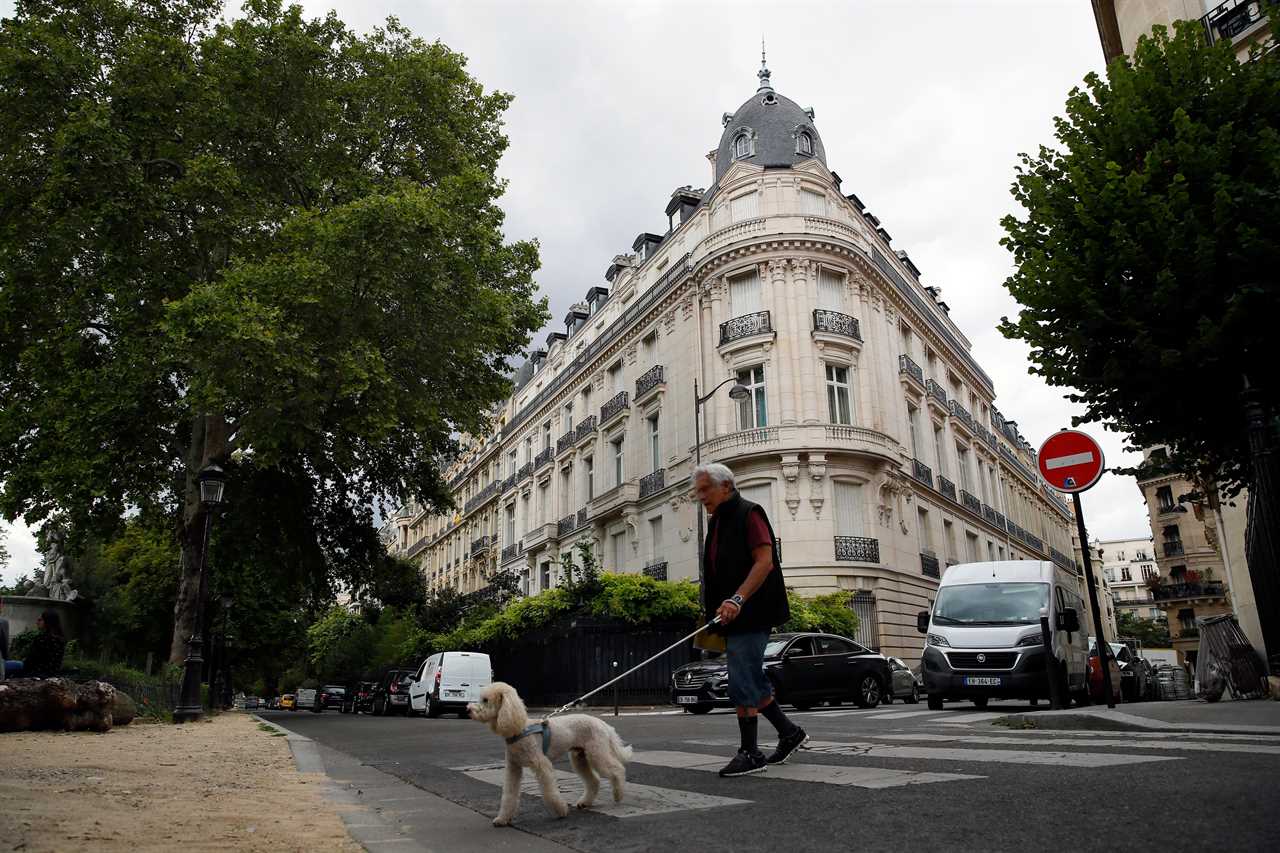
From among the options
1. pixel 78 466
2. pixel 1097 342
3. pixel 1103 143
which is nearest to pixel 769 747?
pixel 1097 342

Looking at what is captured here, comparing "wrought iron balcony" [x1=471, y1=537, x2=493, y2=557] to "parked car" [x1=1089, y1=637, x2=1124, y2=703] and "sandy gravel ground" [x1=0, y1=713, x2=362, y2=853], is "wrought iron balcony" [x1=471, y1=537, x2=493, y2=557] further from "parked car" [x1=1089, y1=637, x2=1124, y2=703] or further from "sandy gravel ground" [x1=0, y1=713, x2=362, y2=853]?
"sandy gravel ground" [x1=0, y1=713, x2=362, y2=853]

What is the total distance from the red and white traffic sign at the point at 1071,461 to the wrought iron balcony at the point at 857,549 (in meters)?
18.6

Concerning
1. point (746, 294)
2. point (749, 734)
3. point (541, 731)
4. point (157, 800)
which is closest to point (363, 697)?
point (746, 294)

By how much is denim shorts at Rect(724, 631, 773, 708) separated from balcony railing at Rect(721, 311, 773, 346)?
25301 millimetres

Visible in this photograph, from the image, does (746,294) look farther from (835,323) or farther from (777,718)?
(777,718)

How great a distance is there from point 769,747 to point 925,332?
34934 millimetres

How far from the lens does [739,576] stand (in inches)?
206

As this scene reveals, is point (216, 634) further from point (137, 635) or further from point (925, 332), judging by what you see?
point (925, 332)

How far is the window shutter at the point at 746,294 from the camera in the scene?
30625mm

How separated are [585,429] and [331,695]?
62.2 feet

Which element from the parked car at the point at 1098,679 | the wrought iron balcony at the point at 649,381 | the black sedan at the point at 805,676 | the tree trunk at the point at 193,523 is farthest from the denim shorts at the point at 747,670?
the wrought iron balcony at the point at 649,381

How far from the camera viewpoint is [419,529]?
3007 inches

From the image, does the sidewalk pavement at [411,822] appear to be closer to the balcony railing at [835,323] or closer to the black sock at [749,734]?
the black sock at [749,734]

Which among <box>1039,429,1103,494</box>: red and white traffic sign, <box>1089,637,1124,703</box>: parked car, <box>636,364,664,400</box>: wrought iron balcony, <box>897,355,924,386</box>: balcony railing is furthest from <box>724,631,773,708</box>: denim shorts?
<box>897,355,924,386</box>: balcony railing
